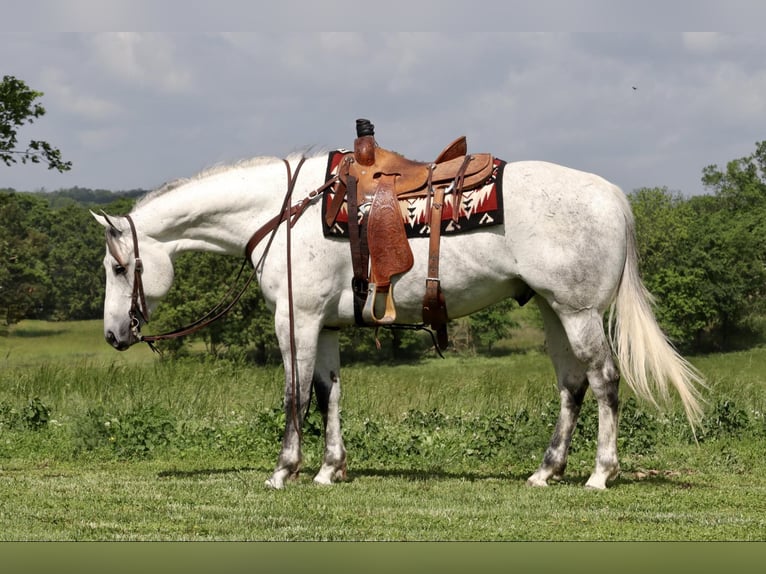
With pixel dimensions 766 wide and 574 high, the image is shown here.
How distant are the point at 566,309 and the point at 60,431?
5.89 meters

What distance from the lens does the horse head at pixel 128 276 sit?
24.1 ft

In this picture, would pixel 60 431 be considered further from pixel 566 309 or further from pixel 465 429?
pixel 566 309

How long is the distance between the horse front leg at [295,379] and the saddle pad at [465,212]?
874 millimetres

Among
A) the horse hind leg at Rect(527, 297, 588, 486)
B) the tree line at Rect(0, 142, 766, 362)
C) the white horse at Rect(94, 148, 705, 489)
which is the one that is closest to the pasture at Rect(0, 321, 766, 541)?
the horse hind leg at Rect(527, 297, 588, 486)

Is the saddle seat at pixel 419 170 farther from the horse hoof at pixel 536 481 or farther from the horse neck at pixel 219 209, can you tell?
the horse hoof at pixel 536 481

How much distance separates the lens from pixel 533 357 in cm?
5972

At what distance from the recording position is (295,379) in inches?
277

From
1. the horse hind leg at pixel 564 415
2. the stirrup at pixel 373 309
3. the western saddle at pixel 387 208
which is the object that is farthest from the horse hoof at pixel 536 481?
the stirrup at pixel 373 309

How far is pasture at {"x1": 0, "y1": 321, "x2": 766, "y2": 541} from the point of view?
5.59 meters

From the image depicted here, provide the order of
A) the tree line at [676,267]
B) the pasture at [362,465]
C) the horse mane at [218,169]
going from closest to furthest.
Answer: the pasture at [362,465] → the horse mane at [218,169] → the tree line at [676,267]

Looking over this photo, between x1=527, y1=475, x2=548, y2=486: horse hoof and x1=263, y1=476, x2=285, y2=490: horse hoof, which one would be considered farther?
x1=527, y1=475, x2=548, y2=486: horse hoof

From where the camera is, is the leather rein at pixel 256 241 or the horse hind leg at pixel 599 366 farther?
the leather rein at pixel 256 241

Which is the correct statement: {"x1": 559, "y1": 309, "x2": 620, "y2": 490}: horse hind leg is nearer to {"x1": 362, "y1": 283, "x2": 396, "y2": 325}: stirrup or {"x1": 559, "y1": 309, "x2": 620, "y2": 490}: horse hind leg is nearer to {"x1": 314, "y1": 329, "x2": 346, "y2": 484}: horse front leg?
{"x1": 362, "y1": 283, "x2": 396, "y2": 325}: stirrup

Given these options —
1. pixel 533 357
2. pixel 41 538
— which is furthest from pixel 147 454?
pixel 533 357
